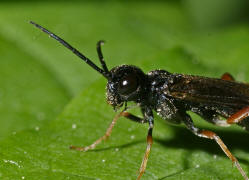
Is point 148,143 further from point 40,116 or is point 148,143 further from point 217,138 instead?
point 40,116

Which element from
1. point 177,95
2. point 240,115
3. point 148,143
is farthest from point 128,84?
point 240,115

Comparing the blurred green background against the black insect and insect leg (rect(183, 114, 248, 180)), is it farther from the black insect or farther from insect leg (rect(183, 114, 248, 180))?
the black insect

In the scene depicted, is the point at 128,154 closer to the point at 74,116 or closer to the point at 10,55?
the point at 74,116

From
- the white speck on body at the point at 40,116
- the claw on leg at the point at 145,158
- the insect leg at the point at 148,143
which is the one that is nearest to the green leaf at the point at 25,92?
the white speck on body at the point at 40,116

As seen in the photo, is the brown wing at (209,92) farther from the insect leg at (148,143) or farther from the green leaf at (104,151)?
the green leaf at (104,151)

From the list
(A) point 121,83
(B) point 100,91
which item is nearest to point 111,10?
(B) point 100,91
